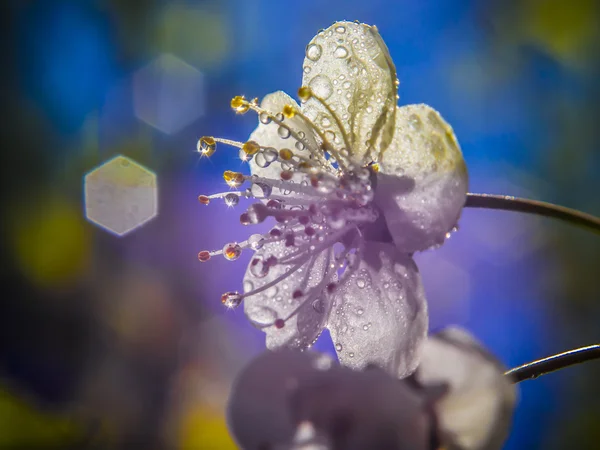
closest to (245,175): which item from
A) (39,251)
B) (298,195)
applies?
(298,195)

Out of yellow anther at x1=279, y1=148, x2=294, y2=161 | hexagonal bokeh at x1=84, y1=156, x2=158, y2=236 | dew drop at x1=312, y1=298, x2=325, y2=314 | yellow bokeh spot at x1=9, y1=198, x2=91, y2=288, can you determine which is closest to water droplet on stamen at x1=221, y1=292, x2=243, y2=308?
dew drop at x1=312, y1=298, x2=325, y2=314

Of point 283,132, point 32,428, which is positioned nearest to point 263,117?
point 283,132

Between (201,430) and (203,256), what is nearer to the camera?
(203,256)

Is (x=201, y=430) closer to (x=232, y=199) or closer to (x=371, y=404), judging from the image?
(x=232, y=199)

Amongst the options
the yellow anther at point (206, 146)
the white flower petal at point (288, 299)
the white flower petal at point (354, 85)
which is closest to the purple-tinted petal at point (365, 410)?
the white flower petal at point (288, 299)

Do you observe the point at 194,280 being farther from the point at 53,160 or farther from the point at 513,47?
the point at 513,47

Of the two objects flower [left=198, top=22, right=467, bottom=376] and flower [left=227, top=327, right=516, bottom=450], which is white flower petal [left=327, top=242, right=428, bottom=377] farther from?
flower [left=227, top=327, right=516, bottom=450]
